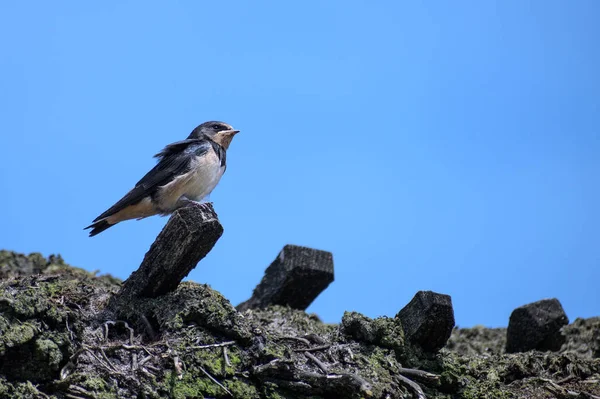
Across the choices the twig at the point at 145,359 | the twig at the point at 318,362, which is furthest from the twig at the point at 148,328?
the twig at the point at 318,362

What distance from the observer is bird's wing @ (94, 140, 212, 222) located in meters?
9.39

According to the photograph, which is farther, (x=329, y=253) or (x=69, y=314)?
(x=329, y=253)

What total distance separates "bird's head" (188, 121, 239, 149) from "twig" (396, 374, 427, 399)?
4.14 m

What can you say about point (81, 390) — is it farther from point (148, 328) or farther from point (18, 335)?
point (148, 328)

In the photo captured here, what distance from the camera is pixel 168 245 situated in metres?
7.59

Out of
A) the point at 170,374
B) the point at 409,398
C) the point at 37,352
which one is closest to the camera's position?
the point at 37,352

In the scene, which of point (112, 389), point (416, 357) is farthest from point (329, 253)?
point (112, 389)

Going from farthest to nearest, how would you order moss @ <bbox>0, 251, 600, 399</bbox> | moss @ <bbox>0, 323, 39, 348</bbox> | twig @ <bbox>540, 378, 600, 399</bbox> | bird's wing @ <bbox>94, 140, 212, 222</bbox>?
bird's wing @ <bbox>94, 140, 212, 222</bbox>, twig @ <bbox>540, 378, 600, 399</bbox>, moss @ <bbox>0, 251, 600, 399</bbox>, moss @ <bbox>0, 323, 39, 348</bbox>

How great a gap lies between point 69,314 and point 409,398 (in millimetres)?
2779

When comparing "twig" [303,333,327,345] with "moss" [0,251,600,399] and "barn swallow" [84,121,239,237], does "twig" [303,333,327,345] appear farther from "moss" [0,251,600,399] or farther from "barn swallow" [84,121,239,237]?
"barn swallow" [84,121,239,237]

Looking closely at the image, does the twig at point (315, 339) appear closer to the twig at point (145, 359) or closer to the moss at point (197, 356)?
the moss at point (197, 356)

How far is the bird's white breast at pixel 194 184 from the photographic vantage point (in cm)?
940

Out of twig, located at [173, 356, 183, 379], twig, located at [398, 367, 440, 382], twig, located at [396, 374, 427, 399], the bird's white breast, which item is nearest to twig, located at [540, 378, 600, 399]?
twig, located at [398, 367, 440, 382]

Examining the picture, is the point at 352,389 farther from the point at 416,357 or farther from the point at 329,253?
the point at 329,253
